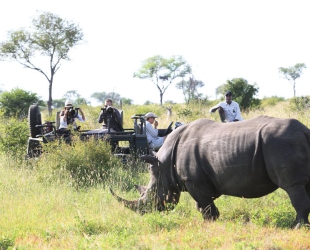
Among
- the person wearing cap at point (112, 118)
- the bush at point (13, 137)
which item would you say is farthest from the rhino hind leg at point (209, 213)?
the bush at point (13, 137)

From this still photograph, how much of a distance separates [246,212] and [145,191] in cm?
152

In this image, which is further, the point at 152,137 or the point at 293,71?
the point at 293,71

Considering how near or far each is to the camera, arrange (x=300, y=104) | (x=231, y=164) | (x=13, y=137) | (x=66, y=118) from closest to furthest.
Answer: (x=231, y=164), (x=66, y=118), (x=13, y=137), (x=300, y=104)

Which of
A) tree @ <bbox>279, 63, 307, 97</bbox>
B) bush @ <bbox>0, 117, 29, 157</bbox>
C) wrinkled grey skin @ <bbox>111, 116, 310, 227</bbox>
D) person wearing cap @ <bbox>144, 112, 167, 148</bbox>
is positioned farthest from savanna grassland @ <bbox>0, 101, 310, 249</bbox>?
tree @ <bbox>279, 63, 307, 97</bbox>

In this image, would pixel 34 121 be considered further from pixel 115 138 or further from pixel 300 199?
pixel 300 199

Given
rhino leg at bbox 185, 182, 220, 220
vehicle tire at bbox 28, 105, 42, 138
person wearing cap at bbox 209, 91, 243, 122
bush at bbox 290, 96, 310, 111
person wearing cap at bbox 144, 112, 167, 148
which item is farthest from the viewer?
bush at bbox 290, 96, 310, 111

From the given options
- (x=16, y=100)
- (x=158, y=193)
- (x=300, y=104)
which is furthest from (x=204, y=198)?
(x=16, y=100)

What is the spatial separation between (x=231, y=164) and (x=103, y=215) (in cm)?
203

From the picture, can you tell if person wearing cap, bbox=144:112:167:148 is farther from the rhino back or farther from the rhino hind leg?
the rhino hind leg

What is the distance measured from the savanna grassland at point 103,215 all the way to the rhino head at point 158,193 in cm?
17

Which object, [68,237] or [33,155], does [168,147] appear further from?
[33,155]

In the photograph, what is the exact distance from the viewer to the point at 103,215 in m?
7.91

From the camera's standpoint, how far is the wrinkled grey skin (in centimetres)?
671

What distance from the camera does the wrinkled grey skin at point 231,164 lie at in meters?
6.71
